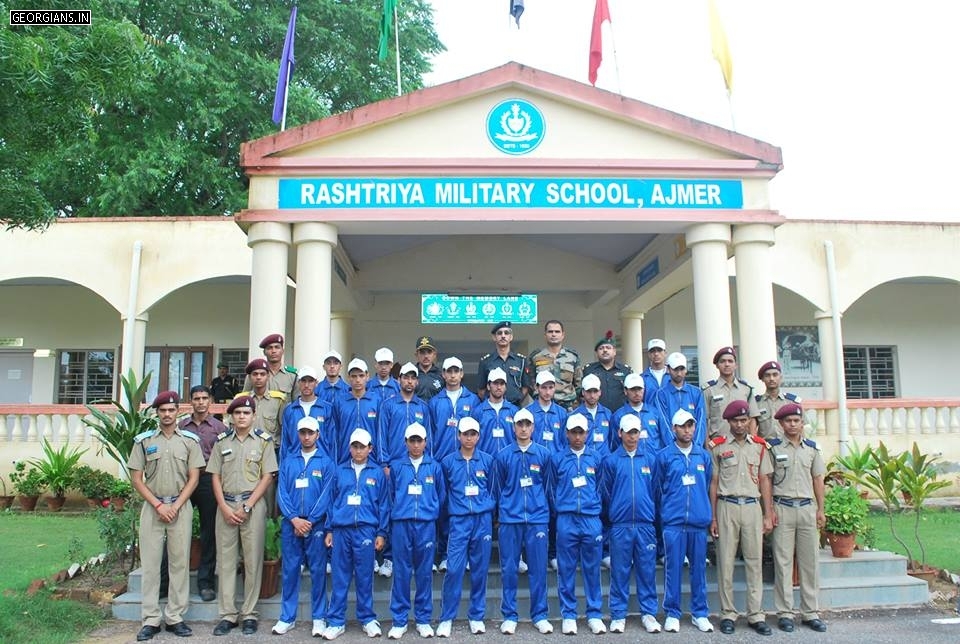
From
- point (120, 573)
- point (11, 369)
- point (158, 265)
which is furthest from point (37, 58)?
point (11, 369)

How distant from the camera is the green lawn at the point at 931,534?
24.2 feet

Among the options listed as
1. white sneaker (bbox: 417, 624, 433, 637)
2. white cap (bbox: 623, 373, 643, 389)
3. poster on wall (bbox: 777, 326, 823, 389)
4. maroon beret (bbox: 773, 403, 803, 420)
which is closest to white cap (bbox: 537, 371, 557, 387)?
white cap (bbox: 623, 373, 643, 389)

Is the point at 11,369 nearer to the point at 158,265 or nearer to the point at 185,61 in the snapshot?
the point at 158,265

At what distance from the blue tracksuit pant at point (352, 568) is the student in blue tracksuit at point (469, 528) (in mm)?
529

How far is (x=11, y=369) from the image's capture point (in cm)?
1311

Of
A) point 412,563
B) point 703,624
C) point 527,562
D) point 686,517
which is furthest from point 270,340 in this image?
point 703,624

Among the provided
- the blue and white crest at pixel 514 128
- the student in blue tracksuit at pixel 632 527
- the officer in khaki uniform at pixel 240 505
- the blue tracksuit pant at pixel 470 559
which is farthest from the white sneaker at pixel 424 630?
the blue and white crest at pixel 514 128

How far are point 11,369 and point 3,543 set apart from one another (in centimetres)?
605

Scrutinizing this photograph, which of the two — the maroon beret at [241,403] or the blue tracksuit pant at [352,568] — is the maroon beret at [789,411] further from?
the maroon beret at [241,403]

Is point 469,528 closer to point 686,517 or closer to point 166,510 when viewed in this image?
point 686,517

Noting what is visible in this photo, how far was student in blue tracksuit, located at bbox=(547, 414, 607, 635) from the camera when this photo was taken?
536 cm

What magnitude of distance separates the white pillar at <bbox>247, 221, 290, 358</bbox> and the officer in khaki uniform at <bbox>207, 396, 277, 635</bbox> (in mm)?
1578

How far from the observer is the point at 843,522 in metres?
6.20

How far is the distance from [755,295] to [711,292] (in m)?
0.43
